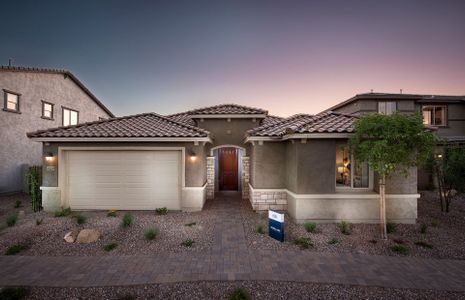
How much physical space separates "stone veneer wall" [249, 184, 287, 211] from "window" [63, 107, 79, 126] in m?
16.7

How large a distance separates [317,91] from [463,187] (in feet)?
39.5

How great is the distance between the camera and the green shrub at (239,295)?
3207mm

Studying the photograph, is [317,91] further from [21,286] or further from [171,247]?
[21,286]

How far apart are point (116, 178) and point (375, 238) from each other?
989 centimetres

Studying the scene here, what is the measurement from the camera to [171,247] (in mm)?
5156

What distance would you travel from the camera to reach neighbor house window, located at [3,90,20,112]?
37.4 feet

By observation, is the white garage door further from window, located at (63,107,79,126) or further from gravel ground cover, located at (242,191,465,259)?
window, located at (63,107,79,126)

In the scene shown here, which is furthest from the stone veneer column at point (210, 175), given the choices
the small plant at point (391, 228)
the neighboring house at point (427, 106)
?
the neighboring house at point (427, 106)

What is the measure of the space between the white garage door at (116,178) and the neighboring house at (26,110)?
7.43 metres

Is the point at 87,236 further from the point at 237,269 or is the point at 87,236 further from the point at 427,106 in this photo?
the point at 427,106

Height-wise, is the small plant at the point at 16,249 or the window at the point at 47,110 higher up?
the window at the point at 47,110

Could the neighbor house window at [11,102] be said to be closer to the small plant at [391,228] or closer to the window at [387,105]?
the small plant at [391,228]

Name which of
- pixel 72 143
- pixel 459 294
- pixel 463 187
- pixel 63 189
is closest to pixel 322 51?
pixel 463 187

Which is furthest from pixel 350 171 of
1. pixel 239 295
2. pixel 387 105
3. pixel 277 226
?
pixel 387 105
